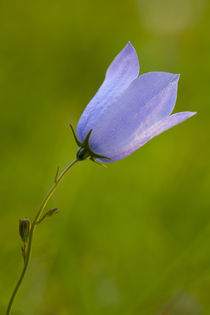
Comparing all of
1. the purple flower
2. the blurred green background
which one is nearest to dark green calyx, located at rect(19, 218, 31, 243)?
the purple flower

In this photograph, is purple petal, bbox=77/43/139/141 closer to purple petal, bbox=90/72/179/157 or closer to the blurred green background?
purple petal, bbox=90/72/179/157

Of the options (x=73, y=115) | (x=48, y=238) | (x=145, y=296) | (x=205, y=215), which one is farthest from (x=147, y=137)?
(x=73, y=115)

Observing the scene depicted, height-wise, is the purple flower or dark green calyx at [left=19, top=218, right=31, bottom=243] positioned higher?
the purple flower

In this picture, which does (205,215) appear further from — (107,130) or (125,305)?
(107,130)

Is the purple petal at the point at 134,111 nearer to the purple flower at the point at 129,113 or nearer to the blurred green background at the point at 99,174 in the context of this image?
the purple flower at the point at 129,113

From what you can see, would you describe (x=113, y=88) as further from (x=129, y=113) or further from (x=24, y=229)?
(x=24, y=229)

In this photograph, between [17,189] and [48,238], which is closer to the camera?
[48,238]

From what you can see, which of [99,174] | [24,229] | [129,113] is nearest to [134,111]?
[129,113]
